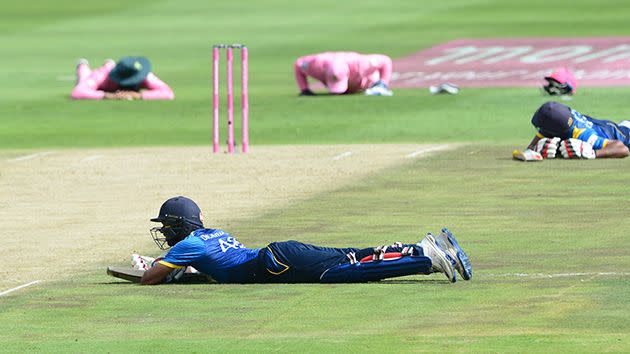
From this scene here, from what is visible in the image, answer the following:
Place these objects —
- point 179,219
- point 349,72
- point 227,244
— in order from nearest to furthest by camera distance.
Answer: point 179,219
point 227,244
point 349,72

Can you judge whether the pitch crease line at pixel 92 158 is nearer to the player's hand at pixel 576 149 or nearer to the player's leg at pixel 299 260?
the player's hand at pixel 576 149

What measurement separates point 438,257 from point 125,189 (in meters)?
10.2

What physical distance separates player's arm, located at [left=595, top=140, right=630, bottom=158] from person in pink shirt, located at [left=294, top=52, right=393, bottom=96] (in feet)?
40.3

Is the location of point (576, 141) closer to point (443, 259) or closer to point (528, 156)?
point (528, 156)

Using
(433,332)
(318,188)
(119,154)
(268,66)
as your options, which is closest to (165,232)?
(433,332)

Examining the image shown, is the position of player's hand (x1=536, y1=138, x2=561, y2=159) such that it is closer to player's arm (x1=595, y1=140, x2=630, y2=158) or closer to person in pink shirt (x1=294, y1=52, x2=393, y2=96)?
player's arm (x1=595, y1=140, x2=630, y2=158)

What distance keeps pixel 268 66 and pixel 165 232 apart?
3109cm

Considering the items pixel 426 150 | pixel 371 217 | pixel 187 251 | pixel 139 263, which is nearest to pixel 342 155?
pixel 426 150

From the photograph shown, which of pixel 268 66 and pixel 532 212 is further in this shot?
pixel 268 66

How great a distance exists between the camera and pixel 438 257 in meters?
14.6

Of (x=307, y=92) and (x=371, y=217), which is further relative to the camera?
(x=307, y=92)

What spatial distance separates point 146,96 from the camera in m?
38.8

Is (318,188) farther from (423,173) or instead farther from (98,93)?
(98,93)

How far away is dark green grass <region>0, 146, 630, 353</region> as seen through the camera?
1231 centimetres
